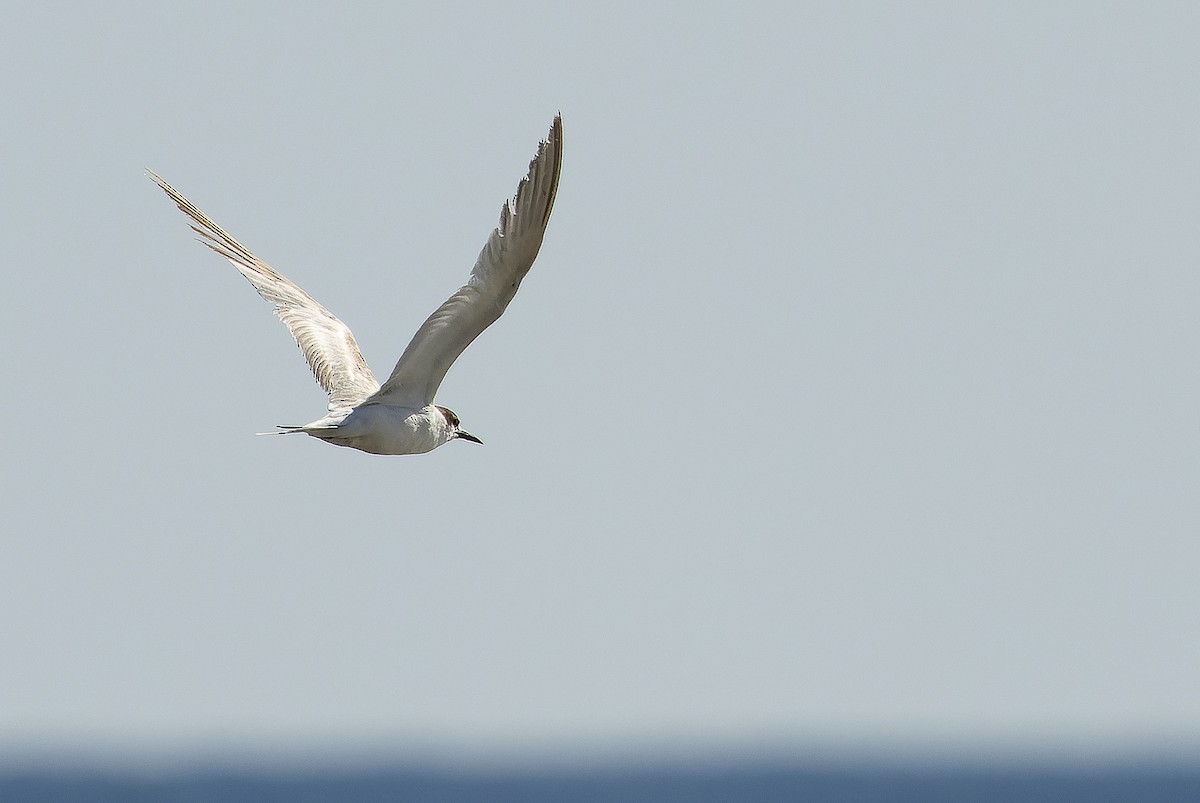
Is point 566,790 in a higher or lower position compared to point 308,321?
higher

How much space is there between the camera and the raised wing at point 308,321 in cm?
2483

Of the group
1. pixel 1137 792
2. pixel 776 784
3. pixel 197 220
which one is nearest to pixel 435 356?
pixel 197 220

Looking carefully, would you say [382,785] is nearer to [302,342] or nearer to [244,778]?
[244,778]

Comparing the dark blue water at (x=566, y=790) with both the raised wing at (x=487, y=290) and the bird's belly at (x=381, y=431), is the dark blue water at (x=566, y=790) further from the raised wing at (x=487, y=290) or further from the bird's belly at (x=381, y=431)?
the raised wing at (x=487, y=290)

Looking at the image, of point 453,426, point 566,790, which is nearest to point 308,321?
point 453,426

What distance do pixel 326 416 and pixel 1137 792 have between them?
151667 mm

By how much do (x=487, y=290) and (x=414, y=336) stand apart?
1.25m

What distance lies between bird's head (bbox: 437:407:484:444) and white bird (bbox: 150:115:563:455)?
0.03 feet

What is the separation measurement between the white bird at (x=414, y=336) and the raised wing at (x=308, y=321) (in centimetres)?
1

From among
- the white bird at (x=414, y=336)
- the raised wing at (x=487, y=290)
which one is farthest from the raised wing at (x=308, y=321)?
the raised wing at (x=487, y=290)

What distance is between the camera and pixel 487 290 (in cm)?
2131

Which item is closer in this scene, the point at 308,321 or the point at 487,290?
the point at 487,290

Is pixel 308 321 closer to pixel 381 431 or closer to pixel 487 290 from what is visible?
pixel 381 431

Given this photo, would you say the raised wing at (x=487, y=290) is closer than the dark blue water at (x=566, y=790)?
Yes
